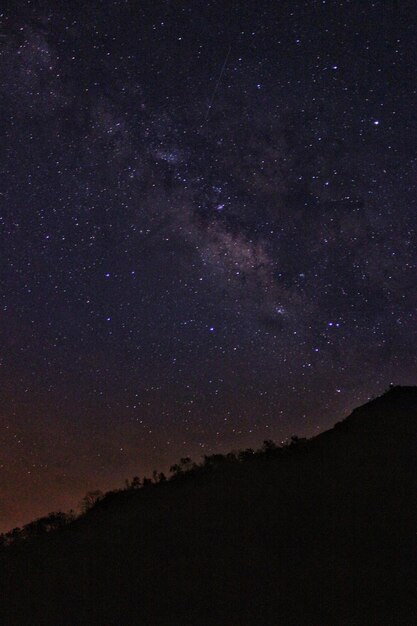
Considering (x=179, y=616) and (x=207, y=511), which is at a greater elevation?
(x=207, y=511)

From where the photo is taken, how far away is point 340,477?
15336 millimetres

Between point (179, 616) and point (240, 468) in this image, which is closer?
point (179, 616)

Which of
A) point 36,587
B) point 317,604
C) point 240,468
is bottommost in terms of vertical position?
point 317,604

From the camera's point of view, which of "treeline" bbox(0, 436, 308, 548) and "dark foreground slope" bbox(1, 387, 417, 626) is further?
"treeline" bbox(0, 436, 308, 548)

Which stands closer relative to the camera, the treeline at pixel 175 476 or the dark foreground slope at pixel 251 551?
the dark foreground slope at pixel 251 551

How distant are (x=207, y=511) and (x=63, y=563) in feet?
12.6

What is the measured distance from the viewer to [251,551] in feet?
38.6

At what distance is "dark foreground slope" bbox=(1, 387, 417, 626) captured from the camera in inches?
372

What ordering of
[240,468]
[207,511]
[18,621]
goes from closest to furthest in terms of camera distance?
[18,621]
[207,511]
[240,468]

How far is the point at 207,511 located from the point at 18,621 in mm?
5583

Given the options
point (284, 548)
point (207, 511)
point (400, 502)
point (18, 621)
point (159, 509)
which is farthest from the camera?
point (159, 509)

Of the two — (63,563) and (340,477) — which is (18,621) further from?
(340,477)

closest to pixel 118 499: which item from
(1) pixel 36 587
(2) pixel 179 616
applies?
(1) pixel 36 587

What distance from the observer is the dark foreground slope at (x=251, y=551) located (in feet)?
31.0
